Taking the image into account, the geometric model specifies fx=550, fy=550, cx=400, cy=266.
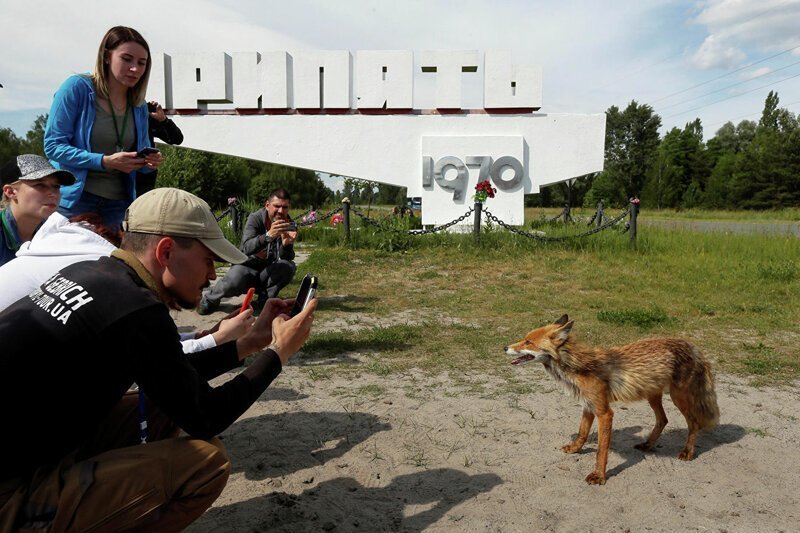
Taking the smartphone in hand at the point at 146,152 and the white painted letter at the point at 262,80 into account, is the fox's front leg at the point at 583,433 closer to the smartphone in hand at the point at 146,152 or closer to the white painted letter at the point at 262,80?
the smartphone in hand at the point at 146,152

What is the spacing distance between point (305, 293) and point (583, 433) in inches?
80.9

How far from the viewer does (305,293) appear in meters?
2.52

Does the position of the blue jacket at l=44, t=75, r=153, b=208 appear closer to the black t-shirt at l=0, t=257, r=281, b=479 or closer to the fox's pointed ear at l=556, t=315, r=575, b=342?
the black t-shirt at l=0, t=257, r=281, b=479

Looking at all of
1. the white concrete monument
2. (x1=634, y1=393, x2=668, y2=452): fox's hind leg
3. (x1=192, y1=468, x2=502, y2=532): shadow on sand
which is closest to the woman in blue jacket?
(x1=192, y1=468, x2=502, y2=532): shadow on sand

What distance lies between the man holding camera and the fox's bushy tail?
4.03 meters

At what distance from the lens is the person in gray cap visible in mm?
3035

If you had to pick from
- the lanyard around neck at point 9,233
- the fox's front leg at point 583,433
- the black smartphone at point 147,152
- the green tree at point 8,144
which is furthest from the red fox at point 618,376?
the green tree at point 8,144

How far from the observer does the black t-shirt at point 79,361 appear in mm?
1694

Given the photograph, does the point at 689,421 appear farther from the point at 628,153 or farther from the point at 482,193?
the point at 628,153

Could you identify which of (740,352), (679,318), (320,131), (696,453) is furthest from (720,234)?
(696,453)

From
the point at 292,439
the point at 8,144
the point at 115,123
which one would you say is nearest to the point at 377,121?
the point at 115,123

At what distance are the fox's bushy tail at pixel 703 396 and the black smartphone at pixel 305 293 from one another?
247 centimetres

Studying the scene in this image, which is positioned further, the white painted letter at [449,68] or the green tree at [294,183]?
the green tree at [294,183]

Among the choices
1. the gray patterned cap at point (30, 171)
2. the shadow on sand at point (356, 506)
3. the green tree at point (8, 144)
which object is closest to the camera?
the shadow on sand at point (356, 506)
